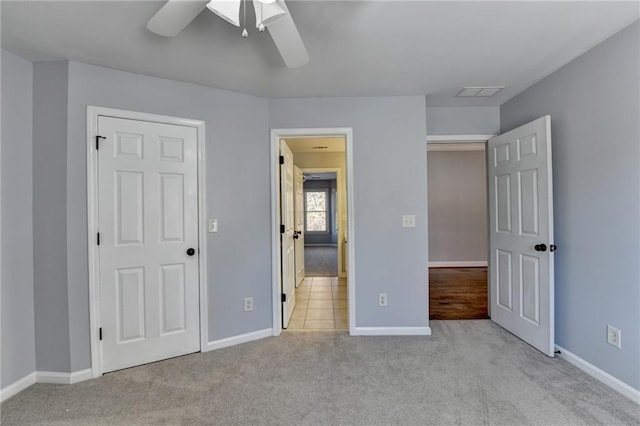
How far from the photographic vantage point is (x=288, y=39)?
5.22 feet

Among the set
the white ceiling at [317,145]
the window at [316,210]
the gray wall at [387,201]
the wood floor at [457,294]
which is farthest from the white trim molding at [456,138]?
the window at [316,210]

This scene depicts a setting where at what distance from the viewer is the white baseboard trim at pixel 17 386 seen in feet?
6.52

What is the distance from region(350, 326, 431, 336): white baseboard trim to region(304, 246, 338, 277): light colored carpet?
2.87 m

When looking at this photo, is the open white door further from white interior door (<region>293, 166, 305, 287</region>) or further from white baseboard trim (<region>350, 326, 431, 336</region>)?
white interior door (<region>293, 166, 305, 287</region>)

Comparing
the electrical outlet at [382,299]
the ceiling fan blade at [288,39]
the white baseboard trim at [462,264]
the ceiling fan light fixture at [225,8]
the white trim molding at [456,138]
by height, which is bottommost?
the white baseboard trim at [462,264]

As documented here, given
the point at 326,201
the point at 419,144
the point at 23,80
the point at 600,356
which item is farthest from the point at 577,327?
the point at 326,201

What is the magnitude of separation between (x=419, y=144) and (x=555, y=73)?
1163mm

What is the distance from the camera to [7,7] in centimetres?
162

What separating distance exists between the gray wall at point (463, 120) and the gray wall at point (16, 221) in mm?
3474

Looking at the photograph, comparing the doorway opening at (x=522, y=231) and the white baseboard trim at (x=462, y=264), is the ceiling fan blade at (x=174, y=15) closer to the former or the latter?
the doorway opening at (x=522, y=231)

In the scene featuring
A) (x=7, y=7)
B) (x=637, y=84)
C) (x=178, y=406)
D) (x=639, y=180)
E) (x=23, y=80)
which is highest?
(x=7, y=7)

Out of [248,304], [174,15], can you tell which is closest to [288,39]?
[174,15]

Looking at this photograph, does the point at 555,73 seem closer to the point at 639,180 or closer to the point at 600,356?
the point at 639,180

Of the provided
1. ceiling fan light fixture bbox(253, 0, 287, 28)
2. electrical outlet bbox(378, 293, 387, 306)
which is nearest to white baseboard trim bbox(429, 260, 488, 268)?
electrical outlet bbox(378, 293, 387, 306)
